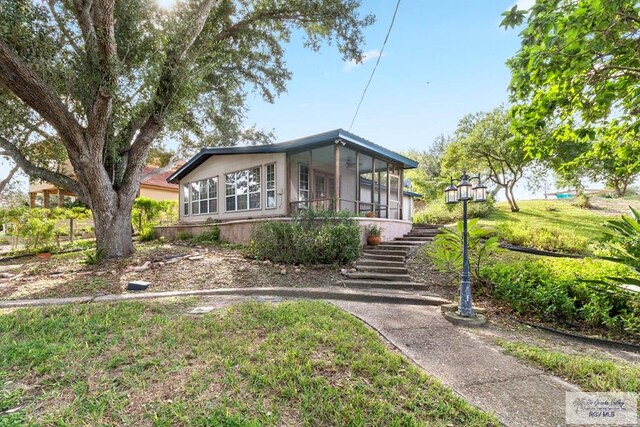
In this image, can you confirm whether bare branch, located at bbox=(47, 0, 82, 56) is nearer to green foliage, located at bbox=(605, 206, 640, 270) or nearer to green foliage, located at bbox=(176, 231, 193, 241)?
green foliage, located at bbox=(176, 231, 193, 241)

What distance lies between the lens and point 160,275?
627cm

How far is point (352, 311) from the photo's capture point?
434 cm

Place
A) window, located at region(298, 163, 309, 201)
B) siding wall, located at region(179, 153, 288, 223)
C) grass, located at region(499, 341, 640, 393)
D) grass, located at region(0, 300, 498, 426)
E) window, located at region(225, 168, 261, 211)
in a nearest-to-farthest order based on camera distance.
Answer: grass, located at region(0, 300, 498, 426)
grass, located at region(499, 341, 640, 393)
siding wall, located at region(179, 153, 288, 223)
window, located at region(298, 163, 309, 201)
window, located at region(225, 168, 261, 211)

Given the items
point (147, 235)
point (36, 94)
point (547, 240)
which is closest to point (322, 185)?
point (547, 240)

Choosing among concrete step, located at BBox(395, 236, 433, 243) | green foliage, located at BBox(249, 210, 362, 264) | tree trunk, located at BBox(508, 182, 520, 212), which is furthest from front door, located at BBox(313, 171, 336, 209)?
tree trunk, located at BBox(508, 182, 520, 212)

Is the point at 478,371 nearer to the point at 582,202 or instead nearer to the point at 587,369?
the point at 587,369

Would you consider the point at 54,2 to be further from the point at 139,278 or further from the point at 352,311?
the point at 352,311

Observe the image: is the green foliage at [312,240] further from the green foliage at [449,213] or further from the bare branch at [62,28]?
the green foliage at [449,213]

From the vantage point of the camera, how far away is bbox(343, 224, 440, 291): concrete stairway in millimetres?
5875

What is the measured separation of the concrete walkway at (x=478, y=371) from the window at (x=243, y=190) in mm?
8114

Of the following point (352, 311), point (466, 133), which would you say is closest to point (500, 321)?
point (352, 311)

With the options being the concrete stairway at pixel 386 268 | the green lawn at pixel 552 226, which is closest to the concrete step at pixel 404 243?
the concrete stairway at pixel 386 268

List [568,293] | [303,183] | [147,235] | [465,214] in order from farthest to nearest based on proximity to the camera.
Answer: [147,235] → [303,183] → [465,214] → [568,293]

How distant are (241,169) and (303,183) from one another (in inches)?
109
